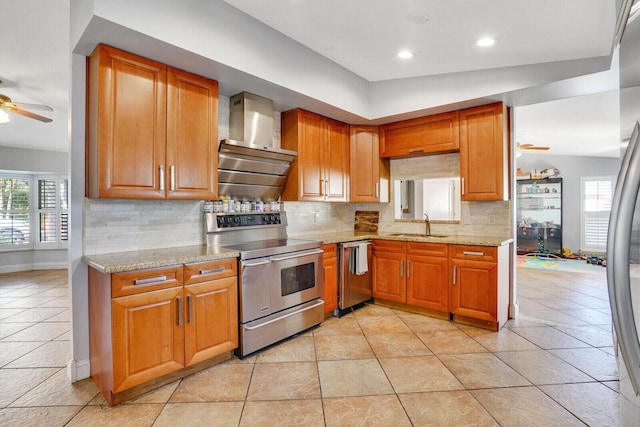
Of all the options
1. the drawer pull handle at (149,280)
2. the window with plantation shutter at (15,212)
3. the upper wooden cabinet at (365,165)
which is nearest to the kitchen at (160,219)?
the upper wooden cabinet at (365,165)

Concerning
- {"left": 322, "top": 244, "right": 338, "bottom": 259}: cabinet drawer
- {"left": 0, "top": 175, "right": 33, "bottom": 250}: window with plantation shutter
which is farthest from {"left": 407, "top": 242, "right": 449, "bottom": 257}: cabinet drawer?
{"left": 0, "top": 175, "right": 33, "bottom": 250}: window with plantation shutter

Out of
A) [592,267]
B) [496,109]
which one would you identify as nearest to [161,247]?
[496,109]

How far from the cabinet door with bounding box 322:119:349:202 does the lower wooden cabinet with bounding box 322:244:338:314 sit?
717 millimetres

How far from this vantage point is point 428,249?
3.71m

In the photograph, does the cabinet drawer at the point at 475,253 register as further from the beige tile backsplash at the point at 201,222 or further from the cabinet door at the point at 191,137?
the cabinet door at the point at 191,137

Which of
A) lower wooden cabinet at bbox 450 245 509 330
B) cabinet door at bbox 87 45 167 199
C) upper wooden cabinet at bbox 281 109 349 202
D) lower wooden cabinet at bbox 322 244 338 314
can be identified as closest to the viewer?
cabinet door at bbox 87 45 167 199

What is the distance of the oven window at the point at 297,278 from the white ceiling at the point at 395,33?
2.11 m

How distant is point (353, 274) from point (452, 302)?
1.11 metres

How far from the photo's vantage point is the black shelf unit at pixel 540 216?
823cm

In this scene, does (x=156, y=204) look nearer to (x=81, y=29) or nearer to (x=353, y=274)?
(x=81, y=29)

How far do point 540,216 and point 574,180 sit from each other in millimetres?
1155

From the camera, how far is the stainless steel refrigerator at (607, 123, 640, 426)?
739 millimetres

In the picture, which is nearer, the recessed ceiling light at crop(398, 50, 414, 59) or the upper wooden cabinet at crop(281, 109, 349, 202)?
the recessed ceiling light at crop(398, 50, 414, 59)

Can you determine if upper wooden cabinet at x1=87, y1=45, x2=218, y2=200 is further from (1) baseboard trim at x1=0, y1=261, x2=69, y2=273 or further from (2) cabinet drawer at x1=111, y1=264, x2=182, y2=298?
(1) baseboard trim at x1=0, y1=261, x2=69, y2=273
